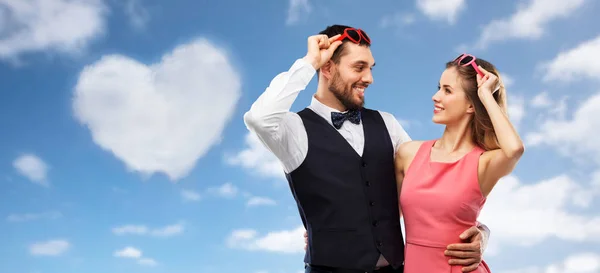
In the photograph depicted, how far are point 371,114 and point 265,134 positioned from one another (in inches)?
37.1

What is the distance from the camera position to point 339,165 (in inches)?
149

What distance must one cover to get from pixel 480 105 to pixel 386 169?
0.72 m

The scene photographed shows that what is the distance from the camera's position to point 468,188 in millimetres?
3404

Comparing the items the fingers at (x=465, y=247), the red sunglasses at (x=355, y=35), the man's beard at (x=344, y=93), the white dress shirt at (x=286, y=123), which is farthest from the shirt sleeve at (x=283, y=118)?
the fingers at (x=465, y=247)

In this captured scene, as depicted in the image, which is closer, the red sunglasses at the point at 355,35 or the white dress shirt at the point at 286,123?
the white dress shirt at the point at 286,123

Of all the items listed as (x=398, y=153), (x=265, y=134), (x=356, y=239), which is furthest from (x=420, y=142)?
(x=265, y=134)

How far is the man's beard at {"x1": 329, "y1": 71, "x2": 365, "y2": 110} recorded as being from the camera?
4.07m

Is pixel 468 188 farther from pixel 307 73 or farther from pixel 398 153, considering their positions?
pixel 307 73

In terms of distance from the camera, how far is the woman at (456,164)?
342 cm

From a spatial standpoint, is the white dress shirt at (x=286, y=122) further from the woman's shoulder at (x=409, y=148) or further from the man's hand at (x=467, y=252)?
the man's hand at (x=467, y=252)

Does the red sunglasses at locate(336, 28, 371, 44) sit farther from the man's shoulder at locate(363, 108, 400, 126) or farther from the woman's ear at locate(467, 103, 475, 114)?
the woman's ear at locate(467, 103, 475, 114)

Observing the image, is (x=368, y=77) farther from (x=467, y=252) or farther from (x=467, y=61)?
(x=467, y=252)

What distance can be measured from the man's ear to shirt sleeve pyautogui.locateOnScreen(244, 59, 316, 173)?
45 cm

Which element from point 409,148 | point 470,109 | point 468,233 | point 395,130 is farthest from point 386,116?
point 468,233
